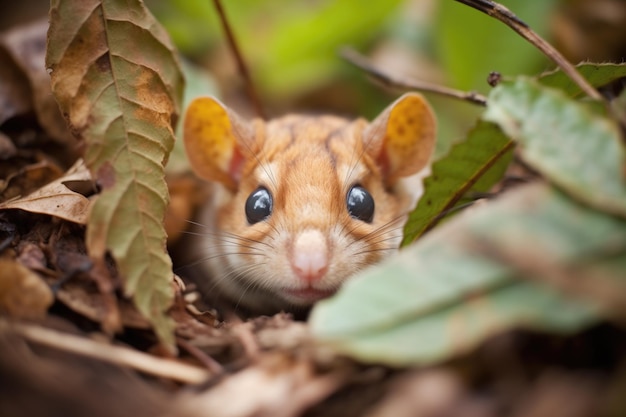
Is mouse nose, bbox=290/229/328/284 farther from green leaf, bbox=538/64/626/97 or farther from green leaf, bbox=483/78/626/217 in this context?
green leaf, bbox=538/64/626/97

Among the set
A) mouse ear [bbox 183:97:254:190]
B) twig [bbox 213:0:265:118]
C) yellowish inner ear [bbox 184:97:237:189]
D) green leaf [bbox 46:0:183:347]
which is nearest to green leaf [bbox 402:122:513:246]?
green leaf [bbox 46:0:183:347]

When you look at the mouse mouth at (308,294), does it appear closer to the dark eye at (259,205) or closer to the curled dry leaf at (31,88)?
the dark eye at (259,205)

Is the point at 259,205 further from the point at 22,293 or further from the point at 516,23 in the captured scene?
the point at 516,23

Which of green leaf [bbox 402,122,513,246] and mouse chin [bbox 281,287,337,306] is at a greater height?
green leaf [bbox 402,122,513,246]

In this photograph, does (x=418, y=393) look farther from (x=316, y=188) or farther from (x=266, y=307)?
(x=266, y=307)

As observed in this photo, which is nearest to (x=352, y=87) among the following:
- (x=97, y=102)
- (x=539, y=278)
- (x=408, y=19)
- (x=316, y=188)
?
(x=408, y=19)
